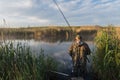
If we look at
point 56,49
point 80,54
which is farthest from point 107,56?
point 56,49

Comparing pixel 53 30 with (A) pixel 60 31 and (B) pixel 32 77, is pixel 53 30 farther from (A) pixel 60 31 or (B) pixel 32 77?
(B) pixel 32 77

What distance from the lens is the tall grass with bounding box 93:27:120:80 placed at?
7.59 m

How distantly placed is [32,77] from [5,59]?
0.93 m

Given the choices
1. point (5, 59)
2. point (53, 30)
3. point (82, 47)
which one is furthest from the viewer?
point (53, 30)

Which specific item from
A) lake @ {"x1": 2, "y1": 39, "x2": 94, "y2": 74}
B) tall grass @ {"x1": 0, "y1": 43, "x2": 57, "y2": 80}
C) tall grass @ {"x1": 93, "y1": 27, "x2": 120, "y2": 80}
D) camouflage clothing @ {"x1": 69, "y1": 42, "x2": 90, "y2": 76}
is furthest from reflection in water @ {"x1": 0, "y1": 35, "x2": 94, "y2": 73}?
tall grass @ {"x1": 93, "y1": 27, "x2": 120, "y2": 80}

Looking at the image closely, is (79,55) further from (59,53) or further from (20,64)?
(59,53)

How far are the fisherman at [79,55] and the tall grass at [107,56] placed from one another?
0.99ft

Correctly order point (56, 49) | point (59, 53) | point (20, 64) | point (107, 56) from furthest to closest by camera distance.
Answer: point (56, 49) → point (59, 53) → point (107, 56) → point (20, 64)

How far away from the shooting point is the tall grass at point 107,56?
7590 millimetres

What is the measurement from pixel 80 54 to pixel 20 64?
65.8 inches

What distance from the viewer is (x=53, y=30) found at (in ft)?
102

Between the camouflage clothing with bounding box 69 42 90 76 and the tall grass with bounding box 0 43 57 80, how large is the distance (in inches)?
30.4

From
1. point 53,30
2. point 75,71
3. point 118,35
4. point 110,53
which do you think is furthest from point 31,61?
point 53,30

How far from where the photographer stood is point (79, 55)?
8047 millimetres
